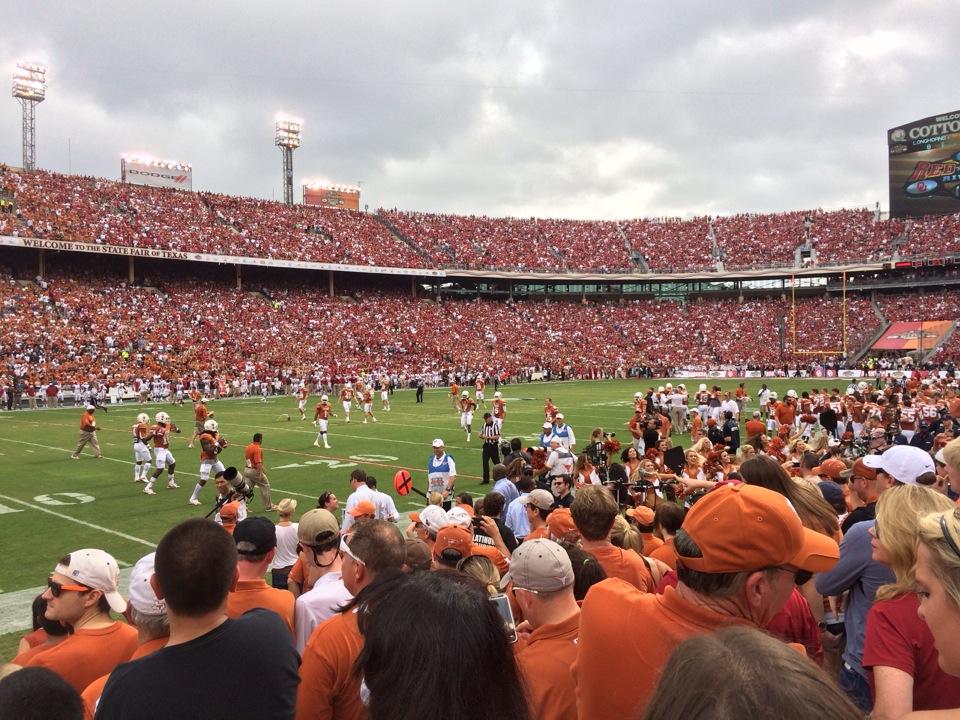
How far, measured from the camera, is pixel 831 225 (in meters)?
67.8

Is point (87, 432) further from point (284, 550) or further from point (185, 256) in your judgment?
point (185, 256)

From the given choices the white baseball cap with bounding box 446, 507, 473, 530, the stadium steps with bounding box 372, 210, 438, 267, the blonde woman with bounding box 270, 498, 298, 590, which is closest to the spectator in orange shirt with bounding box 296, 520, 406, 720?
the white baseball cap with bounding box 446, 507, 473, 530

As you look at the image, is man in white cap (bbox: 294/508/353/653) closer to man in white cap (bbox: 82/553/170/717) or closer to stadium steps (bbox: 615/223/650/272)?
man in white cap (bbox: 82/553/170/717)

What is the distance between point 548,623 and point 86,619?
90.2 inches

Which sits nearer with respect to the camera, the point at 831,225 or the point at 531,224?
the point at 831,225

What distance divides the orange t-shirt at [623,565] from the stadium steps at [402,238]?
5866 cm

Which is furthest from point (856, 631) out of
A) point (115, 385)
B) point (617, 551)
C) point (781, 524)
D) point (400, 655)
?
point (115, 385)

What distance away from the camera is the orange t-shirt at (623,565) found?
13.7 feet

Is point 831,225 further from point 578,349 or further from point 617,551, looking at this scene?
point 617,551

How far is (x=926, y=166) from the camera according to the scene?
58969 millimetres

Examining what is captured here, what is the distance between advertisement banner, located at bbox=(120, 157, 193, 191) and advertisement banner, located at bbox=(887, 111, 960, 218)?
2421 inches

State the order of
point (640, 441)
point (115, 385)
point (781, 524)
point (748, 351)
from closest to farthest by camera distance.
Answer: point (781, 524) < point (640, 441) < point (115, 385) < point (748, 351)

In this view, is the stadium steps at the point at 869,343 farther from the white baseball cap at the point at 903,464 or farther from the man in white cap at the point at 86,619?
the man in white cap at the point at 86,619

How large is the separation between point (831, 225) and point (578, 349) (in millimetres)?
28955
